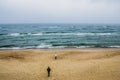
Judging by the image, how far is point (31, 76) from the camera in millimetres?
13789

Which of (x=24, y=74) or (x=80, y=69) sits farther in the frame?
(x=80, y=69)

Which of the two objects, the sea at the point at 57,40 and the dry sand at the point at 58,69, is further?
the sea at the point at 57,40

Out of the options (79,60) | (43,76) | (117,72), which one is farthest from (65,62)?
(117,72)

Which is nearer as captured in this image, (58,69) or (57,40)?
(58,69)

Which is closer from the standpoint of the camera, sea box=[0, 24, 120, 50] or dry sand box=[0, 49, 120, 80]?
dry sand box=[0, 49, 120, 80]

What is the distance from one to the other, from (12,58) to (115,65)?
11155 mm

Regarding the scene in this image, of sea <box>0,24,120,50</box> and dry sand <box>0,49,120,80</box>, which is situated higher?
dry sand <box>0,49,120,80</box>

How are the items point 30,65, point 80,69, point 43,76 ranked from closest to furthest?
point 43,76 < point 80,69 < point 30,65

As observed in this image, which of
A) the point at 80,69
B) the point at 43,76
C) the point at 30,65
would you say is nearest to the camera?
the point at 43,76

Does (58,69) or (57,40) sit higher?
(58,69)

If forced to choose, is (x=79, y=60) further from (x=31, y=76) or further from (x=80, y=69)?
(x=31, y=76)

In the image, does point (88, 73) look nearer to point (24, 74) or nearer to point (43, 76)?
point (43, 76)

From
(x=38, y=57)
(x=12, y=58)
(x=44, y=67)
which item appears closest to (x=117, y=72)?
(x=44, y=67)

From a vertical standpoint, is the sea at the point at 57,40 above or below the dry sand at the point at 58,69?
below
